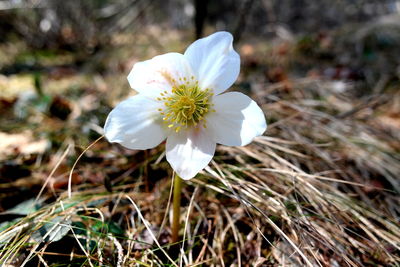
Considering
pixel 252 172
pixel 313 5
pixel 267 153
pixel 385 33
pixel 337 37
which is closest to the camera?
pixel 252 172

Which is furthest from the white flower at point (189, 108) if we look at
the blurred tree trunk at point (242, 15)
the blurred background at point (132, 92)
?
the blurred tree trunk at point (242, 15)

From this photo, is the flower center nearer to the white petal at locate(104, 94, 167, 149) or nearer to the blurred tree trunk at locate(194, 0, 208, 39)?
the white petal at locate(104, 94, 167, 149)

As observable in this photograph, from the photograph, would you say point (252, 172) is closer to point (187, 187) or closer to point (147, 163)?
point (187, 187)

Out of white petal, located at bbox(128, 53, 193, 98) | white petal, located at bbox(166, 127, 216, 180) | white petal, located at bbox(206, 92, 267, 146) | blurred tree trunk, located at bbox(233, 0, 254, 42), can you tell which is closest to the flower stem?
white petal, located at bbox(166, 127, 216, 180)

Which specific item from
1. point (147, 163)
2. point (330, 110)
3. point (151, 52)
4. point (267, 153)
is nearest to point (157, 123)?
point (147, 163)

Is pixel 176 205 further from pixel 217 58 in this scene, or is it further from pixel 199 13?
pixel 199 13

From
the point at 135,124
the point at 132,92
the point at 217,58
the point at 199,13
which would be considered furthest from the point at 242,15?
the point at 135,124
